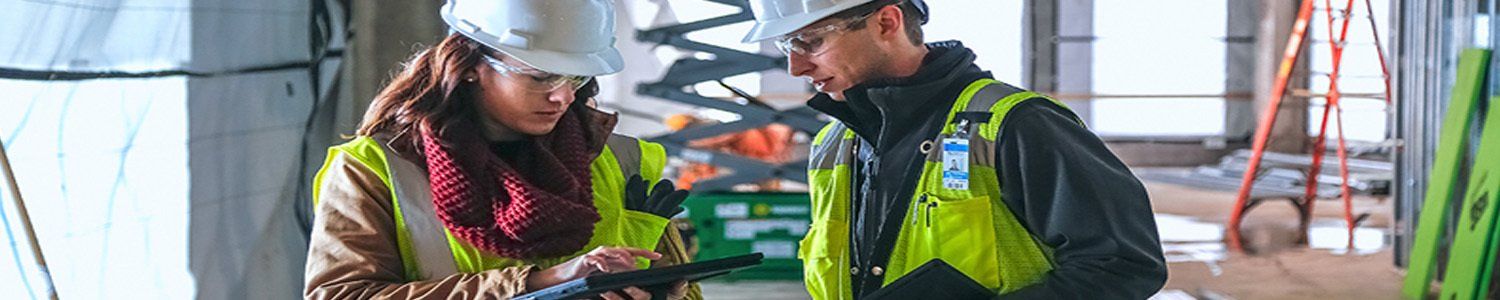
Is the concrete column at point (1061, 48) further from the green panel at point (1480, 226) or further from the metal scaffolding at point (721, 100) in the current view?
the green panel at point (1480, 226)

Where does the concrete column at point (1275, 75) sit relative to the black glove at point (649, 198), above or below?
below

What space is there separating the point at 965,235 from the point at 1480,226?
6.09 meters

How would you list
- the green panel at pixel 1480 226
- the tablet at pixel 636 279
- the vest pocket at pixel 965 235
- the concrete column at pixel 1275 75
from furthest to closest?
the concrete column at pixel 1275 75 < the green panel at pixel 1480 226 < the vest pocket at pixel 965 235 < the tablet at pixel 636 279

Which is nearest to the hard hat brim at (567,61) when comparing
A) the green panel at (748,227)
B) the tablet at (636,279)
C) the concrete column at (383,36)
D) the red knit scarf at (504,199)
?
the red knit scarf at (504,199)

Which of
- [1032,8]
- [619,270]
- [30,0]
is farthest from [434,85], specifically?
[1032,8]

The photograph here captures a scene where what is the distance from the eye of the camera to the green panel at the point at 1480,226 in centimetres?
767

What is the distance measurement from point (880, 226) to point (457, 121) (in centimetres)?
72

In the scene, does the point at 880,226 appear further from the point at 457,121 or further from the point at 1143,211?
the point at 457,121

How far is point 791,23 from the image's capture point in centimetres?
272

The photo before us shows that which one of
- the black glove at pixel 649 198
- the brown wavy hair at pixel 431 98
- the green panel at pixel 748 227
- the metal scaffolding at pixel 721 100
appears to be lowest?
the green panel at pixel 748 227

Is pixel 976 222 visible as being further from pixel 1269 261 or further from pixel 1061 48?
pixel 1061 48

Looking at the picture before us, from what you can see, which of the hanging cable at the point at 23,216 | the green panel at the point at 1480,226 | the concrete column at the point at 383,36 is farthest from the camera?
the green panel at the point at 1480,226

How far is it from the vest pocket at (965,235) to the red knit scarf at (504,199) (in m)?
0.57

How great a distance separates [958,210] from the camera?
2.57 meters
